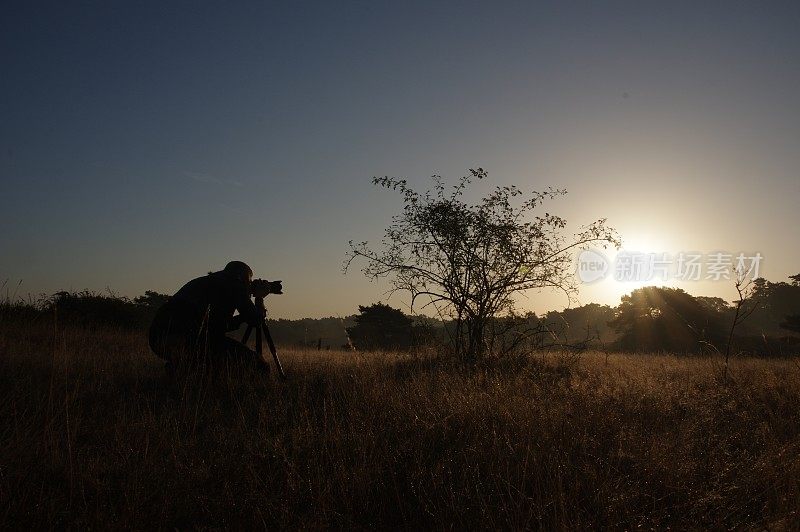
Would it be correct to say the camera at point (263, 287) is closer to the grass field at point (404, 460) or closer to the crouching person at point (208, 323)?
the crouching person at point (208, 323)

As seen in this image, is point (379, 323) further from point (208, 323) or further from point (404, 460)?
point (404, 460)

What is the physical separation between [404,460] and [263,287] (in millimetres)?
4270

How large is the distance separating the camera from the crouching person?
104mm

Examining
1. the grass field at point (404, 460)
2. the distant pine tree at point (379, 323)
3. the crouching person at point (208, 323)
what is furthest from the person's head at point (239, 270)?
the distant pine tree at point (379, 323)

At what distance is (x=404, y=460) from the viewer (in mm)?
3908

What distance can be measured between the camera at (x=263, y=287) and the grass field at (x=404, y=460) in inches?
58.1

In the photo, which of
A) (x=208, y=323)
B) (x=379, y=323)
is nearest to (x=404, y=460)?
(x=208, y=323)

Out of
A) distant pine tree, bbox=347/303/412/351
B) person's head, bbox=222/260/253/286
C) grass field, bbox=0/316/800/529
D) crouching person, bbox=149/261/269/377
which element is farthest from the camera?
distant pine tree, bbox=347/303/412/351

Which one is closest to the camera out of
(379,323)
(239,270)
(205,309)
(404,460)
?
(404,460)

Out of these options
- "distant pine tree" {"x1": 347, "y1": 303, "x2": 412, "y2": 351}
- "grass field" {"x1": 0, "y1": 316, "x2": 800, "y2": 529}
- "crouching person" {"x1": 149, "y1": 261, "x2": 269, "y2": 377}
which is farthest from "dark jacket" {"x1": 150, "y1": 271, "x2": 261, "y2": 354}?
"distant pine tree" {"x1": 347, "y1": 303, "x2": 412, "y2": 351}

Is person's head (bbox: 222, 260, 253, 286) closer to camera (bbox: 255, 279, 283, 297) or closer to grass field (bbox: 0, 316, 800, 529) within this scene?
camera (bbox: 255, 279, 283, 297)

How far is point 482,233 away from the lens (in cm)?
1071

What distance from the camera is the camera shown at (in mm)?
7320

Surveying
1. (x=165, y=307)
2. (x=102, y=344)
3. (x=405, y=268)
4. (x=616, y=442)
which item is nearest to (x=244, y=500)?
(x=616, y=442)
